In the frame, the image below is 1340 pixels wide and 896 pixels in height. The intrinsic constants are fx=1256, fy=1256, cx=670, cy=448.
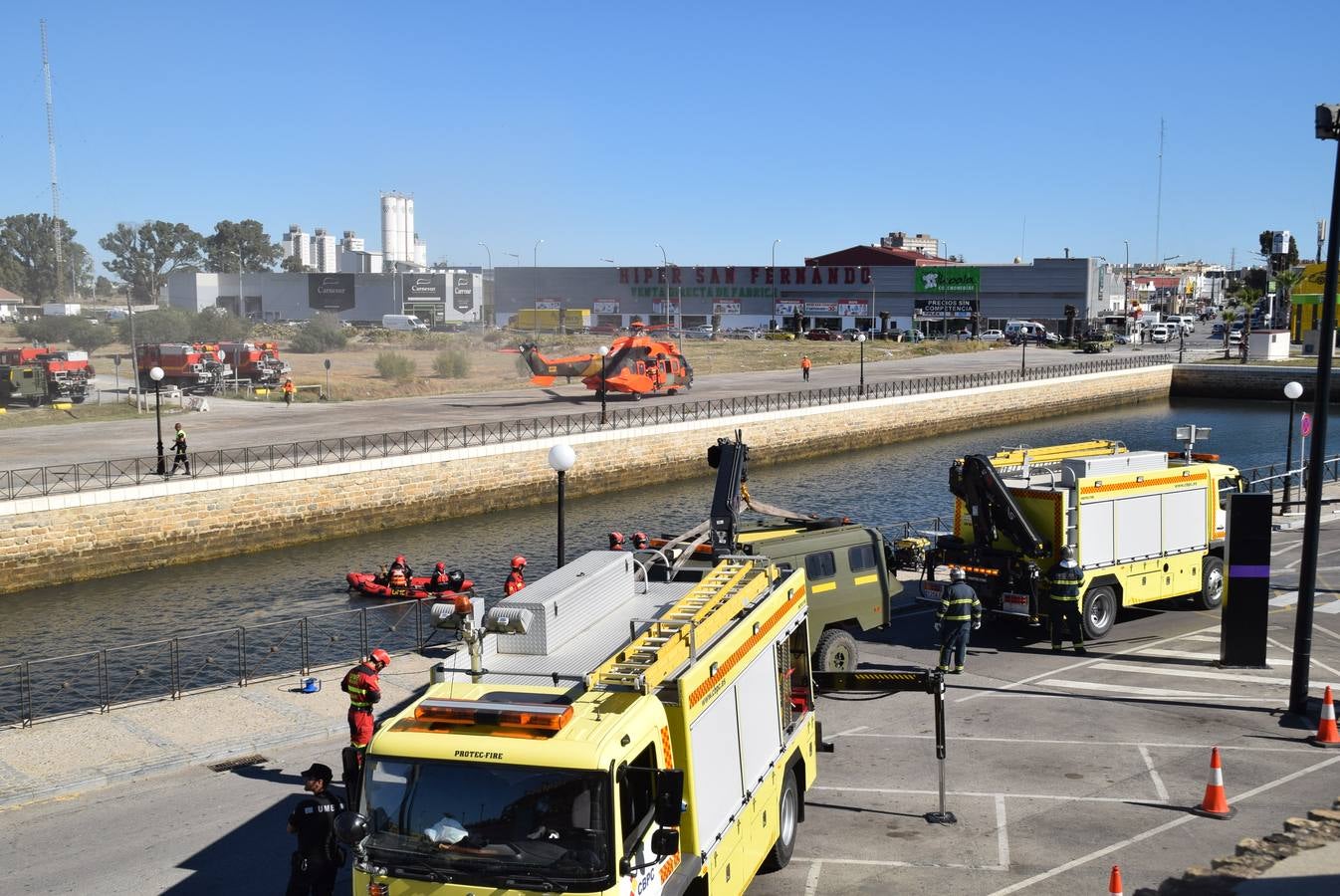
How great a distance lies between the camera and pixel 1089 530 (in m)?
20.9

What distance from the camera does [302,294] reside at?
15138 centimetres

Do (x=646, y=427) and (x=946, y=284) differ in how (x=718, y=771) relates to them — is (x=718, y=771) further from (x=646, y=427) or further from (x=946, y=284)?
(x=946, y=284)

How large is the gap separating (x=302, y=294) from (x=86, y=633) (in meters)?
128

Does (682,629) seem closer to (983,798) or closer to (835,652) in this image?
(983,798)

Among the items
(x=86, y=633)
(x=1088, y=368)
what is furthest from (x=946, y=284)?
(x=86, y=633)

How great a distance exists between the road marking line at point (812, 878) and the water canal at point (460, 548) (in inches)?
827

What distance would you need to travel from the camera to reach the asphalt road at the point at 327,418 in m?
46.4

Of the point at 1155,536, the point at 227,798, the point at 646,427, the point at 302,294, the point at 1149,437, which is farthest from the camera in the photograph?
the point at 302,294

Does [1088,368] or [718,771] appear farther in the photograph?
[1088,368]

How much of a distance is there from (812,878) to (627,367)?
2186 inches

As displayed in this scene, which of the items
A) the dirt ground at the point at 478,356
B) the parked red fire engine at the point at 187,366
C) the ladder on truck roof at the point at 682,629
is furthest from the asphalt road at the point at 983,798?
the dirt ground at the point at 478,356

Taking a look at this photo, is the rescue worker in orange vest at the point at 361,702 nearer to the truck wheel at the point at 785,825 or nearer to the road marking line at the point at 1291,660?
the truck wheel at the point at 785,825

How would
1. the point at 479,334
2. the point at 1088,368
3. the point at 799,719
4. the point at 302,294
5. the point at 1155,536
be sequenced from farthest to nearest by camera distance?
the point at 302,294, the point at 479,334, the point at 1088,368, the point at 1155,536, the point at 799,719

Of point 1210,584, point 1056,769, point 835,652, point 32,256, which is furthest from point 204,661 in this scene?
point 32,256
